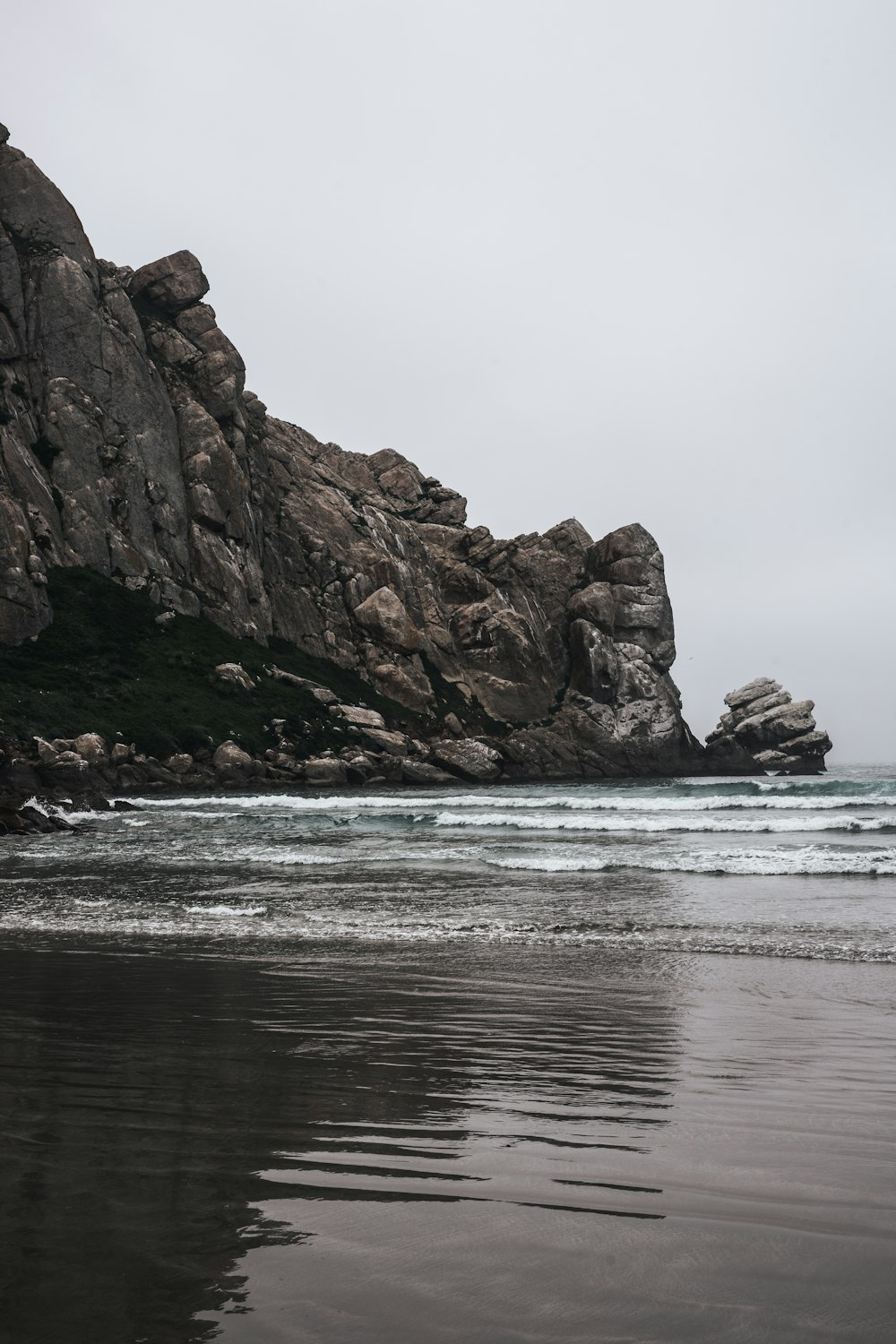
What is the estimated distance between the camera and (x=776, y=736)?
13162cm

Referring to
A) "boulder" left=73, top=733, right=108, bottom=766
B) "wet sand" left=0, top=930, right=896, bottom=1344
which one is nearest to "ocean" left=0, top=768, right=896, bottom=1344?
"wet sand" left=0, top=930, right=896, bottom=1344

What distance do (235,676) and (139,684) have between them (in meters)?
9.56

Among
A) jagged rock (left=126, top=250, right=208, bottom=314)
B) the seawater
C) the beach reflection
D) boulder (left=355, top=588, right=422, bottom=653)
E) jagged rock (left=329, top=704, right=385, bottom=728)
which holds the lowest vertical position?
the seawater

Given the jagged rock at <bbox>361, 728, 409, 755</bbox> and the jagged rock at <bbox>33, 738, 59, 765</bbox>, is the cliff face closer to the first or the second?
the jagged rock at <bbox>361, 728, 409, 755</bbox>

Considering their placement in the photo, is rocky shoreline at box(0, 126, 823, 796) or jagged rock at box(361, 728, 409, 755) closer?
rocky shoreline at box(0, 126, 823, 796)

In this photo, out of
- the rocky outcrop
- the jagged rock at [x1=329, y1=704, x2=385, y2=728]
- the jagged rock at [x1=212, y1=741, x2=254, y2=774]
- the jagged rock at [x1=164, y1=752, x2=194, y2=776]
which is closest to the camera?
the jagged rock at [x1=164, y1=752, x2=194, y2=776]

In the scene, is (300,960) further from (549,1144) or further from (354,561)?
(354,561)

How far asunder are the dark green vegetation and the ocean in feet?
162

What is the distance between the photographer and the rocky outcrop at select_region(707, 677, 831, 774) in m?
129

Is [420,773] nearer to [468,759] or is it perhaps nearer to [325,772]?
[468,759]

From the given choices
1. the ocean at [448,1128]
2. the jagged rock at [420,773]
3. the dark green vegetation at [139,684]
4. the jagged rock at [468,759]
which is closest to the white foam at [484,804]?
the dark green vegetation at [139,684]

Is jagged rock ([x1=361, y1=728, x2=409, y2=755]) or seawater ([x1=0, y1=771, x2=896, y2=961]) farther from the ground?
jagged rock ([x1=361, y1=728, x2=409, y2=755])

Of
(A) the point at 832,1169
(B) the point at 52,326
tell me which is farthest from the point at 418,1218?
(B) the point at 52,326

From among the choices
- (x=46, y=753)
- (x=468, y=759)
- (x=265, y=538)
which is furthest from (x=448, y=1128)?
(x=265, y=538)
